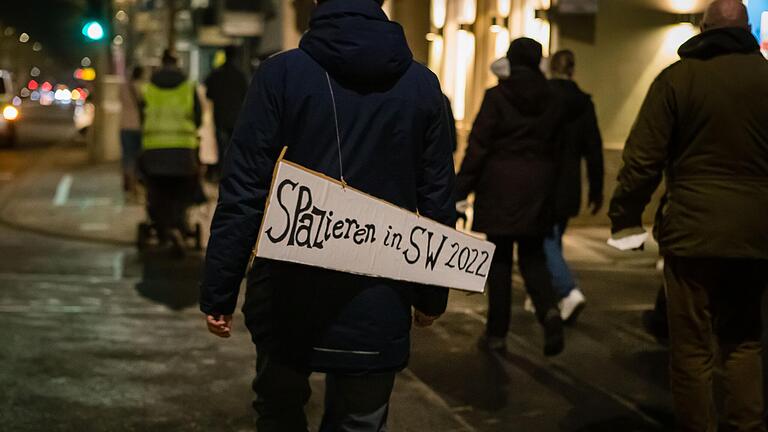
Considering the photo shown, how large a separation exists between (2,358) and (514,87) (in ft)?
10.4

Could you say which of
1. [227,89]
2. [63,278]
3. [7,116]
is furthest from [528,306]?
[7,116]

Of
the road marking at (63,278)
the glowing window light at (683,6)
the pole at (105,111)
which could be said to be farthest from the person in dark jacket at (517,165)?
the pole at (105,111)

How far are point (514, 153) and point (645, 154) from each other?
2195 mm

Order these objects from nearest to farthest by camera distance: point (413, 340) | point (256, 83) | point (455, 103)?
1. point (256, 83)
2. point (413, 340)
3. point (455, 103)

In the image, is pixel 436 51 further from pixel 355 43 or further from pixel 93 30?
pixel 355 43

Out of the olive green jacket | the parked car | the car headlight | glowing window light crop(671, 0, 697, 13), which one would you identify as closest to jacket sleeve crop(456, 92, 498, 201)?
the olive green jacket

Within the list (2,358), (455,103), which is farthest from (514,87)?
(455,103)

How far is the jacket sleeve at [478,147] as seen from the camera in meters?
6.91

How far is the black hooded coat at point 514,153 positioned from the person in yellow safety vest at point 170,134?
4.02 meters

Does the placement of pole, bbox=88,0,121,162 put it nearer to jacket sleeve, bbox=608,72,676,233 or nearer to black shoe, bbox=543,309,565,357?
black shoe, bbox=543,309,565,357

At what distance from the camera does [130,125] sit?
46.2ft

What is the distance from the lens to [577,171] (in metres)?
7.95

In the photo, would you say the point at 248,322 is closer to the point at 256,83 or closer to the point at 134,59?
the point at 256,83

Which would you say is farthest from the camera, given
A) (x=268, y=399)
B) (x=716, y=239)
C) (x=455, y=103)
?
(x=455, y=103)
